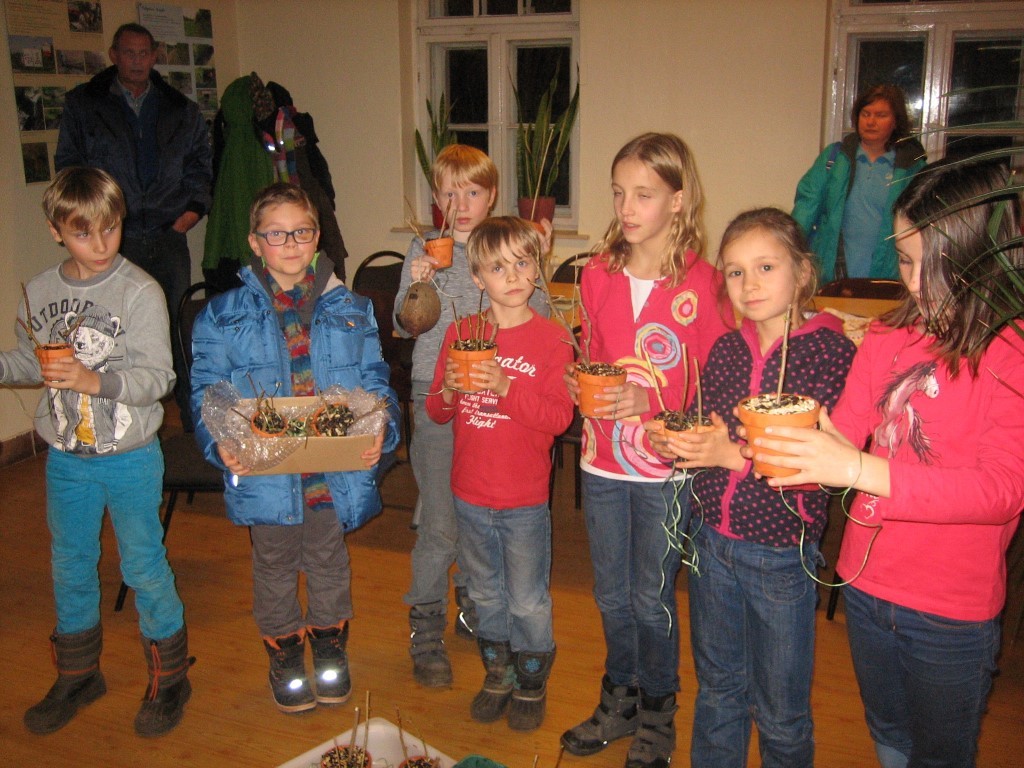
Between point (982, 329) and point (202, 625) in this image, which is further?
point (202, 625)

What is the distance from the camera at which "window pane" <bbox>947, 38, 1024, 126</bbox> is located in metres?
4.67

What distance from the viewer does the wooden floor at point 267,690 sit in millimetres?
2287

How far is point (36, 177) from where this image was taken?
431 cm

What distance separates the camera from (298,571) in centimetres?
238

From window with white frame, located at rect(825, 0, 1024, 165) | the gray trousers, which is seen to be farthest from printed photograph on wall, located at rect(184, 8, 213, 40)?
the gray trousers

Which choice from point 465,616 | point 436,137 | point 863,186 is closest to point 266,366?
point 465,616

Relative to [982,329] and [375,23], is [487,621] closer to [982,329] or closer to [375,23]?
[982,329]

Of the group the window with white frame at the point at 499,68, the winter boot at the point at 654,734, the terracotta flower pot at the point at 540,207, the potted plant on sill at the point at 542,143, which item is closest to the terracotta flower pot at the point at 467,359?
the winter boot at the point at 654,734

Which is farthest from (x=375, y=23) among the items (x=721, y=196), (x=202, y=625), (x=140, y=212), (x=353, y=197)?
(x=202, y=625)

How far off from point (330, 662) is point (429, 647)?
0.29 meters

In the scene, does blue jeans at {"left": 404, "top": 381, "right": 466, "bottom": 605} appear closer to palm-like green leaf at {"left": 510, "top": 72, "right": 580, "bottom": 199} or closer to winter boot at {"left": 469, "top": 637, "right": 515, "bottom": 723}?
winter boot at {"left": 469, "top": 637, "right": 515, "bottom": 723}

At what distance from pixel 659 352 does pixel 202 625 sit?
1.78 meters

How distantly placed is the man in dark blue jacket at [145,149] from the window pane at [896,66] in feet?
11.1

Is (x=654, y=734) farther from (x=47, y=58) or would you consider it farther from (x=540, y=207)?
(x=47, y=58)
